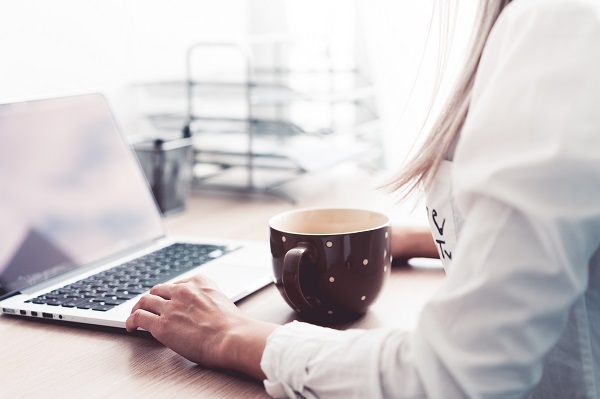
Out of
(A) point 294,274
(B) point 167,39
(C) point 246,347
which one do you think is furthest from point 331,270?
(B) point 167,39

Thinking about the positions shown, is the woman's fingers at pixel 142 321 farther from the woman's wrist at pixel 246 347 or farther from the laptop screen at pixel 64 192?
the laptop screen at pixel 64 192

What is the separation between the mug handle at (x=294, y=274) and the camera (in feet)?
2.42

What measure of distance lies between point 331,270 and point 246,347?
5.7 inches

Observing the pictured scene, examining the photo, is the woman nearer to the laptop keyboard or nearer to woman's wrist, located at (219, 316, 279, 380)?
woman's wrist, located at (219, 316, 279, 380)

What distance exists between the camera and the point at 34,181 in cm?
95

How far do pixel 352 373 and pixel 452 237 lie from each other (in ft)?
0.56

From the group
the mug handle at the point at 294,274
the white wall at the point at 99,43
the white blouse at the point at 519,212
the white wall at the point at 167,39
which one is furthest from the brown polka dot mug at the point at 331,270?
the white wall at the point at 99,43

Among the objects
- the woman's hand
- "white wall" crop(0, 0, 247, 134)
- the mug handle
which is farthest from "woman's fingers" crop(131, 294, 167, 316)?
"white wall" crop(0, 0, 247, 134)

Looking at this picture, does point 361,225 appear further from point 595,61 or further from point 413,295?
point 595,61

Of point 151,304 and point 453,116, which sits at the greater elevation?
point 453,116

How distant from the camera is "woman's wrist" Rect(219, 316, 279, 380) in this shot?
64 cm

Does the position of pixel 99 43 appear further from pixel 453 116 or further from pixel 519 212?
pixel 519 212

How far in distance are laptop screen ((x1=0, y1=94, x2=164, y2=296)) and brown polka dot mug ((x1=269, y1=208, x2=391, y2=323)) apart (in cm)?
31

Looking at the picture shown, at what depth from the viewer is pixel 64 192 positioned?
0.99 meters
